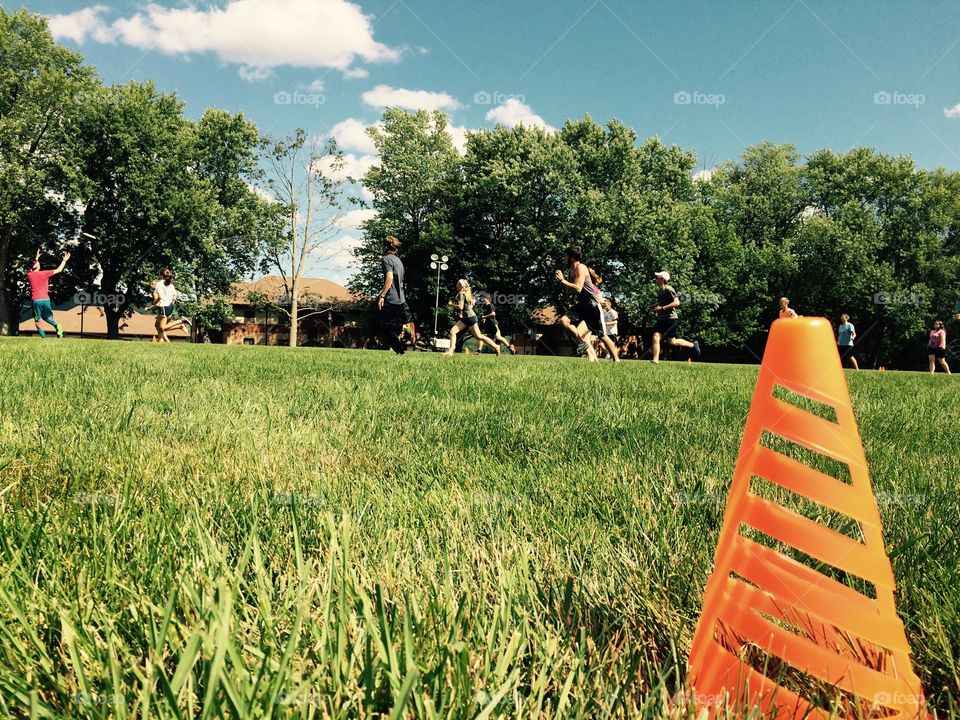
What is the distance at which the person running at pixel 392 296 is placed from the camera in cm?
1345

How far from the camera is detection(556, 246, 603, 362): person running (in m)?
13.8

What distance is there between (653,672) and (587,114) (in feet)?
161

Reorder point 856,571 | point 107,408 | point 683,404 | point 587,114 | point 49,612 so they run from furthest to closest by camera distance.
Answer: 1. point 587,114
2. point 683,404
3. point 107,408
4. point 49,612
5. point 856,571

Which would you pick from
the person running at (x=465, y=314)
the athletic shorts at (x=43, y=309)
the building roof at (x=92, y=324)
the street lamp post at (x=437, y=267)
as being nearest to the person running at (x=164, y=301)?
the athletic shorts at (x=43, y=309)

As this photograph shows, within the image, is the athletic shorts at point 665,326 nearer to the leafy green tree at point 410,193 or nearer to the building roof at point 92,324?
the leafy green tree at point 410,193

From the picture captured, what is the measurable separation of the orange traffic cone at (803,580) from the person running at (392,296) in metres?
12.2

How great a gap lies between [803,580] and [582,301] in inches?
536

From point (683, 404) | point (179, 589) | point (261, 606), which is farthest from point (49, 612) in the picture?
point (683, 404)

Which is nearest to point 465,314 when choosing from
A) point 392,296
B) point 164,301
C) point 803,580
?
point 392,296

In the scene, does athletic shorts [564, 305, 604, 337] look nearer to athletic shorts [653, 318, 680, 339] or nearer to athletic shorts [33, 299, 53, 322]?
athletic shorts [653, 318, 680, 339]

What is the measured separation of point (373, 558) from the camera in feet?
5.14

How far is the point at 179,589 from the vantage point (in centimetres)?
130

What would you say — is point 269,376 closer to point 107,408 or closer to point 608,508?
point 107,408

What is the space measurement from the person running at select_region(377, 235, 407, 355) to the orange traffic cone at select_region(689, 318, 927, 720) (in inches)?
481
